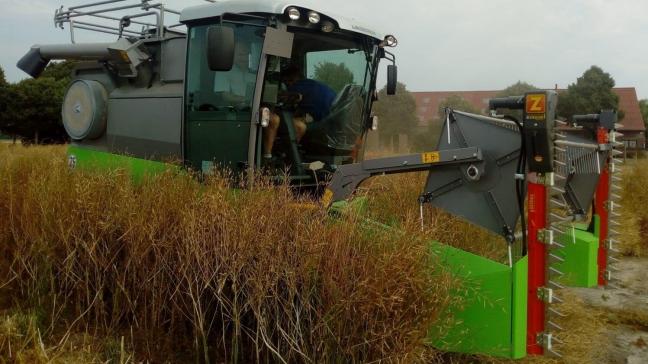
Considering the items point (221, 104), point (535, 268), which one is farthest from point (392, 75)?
point (535, 268)

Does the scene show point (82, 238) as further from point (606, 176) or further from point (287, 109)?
point (606, 176)

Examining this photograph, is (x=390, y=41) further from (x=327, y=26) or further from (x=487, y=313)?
(x=487, y=313)

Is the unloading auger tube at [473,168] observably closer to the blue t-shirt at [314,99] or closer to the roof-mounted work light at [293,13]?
the roof-mounted work light at [293,13]

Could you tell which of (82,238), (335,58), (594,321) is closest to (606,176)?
(594,321)

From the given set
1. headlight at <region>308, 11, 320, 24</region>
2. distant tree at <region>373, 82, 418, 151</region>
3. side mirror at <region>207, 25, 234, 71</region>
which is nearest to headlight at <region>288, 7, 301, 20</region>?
headlight at <region>308, 11, 320, 24</region>

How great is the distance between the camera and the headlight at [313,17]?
449cm

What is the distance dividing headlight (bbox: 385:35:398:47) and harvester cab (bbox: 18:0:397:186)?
6 cm

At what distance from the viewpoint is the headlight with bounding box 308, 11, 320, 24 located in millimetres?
4488

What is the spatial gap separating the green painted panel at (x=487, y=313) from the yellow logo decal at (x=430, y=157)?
0.68m

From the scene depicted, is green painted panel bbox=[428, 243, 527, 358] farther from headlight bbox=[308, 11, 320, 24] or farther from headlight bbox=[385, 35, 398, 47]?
headlight bbox=[385, 35, 398, 47]

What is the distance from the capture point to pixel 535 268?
9.91 feet

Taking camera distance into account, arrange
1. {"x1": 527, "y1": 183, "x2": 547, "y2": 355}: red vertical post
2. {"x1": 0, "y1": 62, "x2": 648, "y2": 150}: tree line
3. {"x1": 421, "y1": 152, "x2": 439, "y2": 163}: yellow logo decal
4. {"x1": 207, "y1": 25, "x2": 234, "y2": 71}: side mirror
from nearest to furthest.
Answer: {"x1": 527, "y1": 183, "x2": 547, "y2": 355}: red vertical post
{"x1": 421, "y1": 152, "x2": 439, "y2": 163}: yellow logo decal
{"x1": 207, "y1": 25, "x2": 234, "y2": 71}: side mirror
{"x1": 0, "y1": 62, "x2": 648, "y2": 150}: tree line

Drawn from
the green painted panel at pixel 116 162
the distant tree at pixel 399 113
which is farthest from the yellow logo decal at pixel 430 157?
the distant tree at pixel 399 113

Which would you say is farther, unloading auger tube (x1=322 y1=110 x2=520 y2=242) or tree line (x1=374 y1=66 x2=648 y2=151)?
tree line (x1=374 y1=66 x2=648 y2=151)
